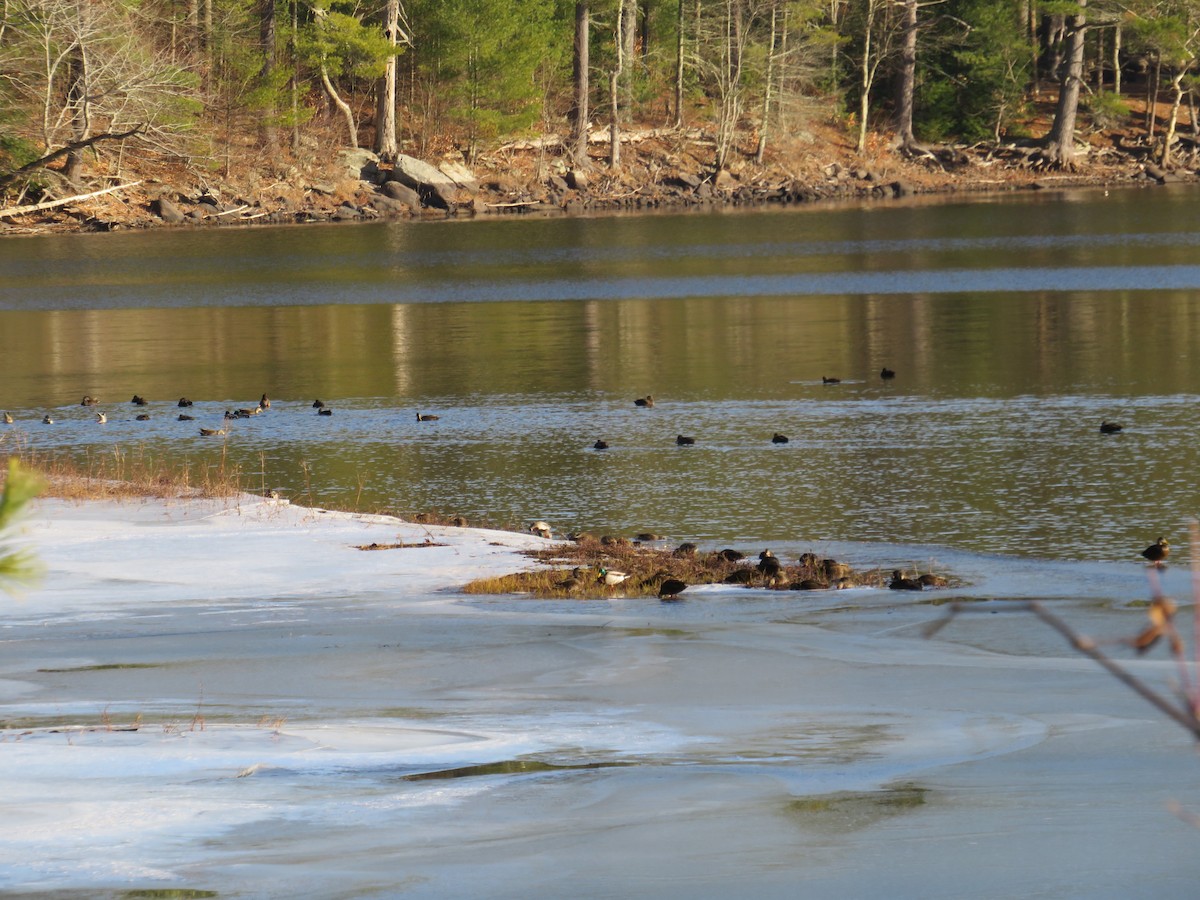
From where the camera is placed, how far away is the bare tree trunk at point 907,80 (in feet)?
263

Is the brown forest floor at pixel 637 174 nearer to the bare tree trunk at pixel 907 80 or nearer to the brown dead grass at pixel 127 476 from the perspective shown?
the bare tree trunk at pixel 907 80

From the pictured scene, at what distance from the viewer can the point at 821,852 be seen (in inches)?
235

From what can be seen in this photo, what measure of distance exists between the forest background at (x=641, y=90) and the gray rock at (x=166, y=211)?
1662 mm

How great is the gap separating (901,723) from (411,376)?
63.4 ft

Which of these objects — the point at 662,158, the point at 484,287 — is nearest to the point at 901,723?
the point at 484,287

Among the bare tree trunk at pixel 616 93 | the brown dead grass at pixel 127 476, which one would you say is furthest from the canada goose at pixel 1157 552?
the bare tree trunk at pixel 616 93

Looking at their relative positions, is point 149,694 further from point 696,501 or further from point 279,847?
point 696,501

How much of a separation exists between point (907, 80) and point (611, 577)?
239ft

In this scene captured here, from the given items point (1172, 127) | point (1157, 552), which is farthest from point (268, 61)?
point (1157, 552)

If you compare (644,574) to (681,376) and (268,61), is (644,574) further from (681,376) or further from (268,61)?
(268,61)

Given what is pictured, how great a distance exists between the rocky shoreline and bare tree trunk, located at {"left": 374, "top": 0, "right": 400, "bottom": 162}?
26.3 inches

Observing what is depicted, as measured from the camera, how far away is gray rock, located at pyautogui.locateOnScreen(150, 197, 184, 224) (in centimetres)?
6525

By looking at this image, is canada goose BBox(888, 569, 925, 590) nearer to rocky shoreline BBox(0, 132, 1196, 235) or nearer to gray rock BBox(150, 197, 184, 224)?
rocky shoreline BBox(0, 132, 1196, 235)

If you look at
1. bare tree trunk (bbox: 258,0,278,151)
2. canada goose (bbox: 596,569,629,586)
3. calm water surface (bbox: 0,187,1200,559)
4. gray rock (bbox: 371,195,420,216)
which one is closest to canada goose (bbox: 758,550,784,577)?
canada goose (bbox: 596,569,629,586)
